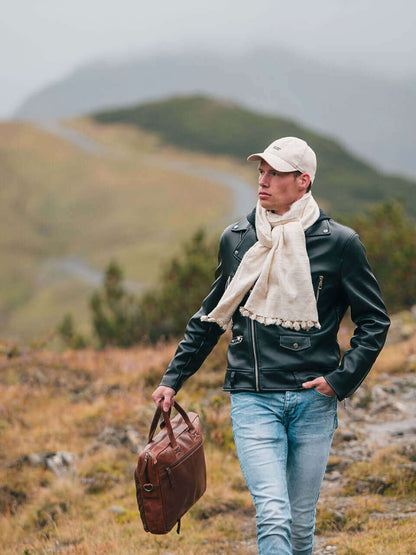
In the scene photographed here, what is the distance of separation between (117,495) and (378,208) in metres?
15.6

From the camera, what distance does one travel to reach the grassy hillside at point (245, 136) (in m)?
125

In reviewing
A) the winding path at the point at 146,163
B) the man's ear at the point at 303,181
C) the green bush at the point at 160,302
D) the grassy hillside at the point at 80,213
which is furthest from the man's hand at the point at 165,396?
the grassy hillside at the point at 80,213

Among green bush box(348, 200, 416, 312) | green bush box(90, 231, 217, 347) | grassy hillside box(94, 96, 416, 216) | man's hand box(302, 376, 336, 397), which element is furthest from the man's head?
grassy hillside box(94, 96, 416, 216)

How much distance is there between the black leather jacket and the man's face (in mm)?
165

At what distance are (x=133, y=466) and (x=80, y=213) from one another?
113m

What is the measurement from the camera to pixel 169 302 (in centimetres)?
1520

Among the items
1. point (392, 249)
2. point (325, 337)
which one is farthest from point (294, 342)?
point (392, 249)

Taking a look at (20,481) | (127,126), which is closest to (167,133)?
(127,126)

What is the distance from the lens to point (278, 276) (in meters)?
3.05

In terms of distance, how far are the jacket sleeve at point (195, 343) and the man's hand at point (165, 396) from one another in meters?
0.04

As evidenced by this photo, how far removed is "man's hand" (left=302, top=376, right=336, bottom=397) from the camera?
2953 mm

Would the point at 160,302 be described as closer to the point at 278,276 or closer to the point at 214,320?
the point at 214,320

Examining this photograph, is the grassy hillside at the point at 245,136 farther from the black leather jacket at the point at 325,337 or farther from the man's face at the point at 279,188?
the black leather jacket at the point at 325,337

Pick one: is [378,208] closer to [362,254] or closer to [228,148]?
[362,254]
